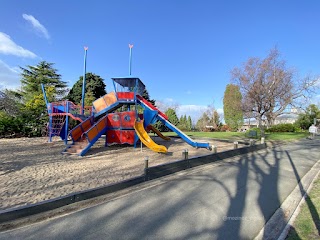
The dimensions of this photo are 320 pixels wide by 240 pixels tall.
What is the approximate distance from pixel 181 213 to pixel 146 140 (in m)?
8.24

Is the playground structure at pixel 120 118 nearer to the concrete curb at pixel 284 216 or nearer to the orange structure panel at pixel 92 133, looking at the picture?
the orange structure panel at pixel 92 133

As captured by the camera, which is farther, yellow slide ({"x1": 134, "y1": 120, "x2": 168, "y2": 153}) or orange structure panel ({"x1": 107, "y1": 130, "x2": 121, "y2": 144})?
orange structure panel ({"x1": 107, "y1": 130, "x2": 121, "y2": 144})

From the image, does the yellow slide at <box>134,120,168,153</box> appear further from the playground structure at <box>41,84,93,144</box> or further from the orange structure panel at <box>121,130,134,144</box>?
the playground structure at <box>41,84,93,144</box>

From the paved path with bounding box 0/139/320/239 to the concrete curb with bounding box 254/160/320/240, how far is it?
125mm

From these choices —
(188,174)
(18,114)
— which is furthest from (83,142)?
(18,114)

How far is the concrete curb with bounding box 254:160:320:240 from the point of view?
3.66m

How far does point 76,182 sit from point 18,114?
20.7 metres

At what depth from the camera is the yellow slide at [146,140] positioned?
11.8m

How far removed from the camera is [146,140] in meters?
12.6

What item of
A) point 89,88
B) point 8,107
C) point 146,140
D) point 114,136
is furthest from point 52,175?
point 89,88

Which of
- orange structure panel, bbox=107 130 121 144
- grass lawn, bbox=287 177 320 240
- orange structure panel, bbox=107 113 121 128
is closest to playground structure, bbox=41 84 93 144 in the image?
orange structure panel, bbox=107 113 121 128

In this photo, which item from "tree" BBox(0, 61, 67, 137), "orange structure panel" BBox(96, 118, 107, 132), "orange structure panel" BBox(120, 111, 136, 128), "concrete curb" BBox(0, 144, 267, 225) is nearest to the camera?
"concrete curb" BBox(0, 144, 267, 225)

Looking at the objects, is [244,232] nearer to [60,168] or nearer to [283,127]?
[60,168]

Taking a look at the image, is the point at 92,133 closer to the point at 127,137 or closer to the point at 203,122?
the point at 127,137
